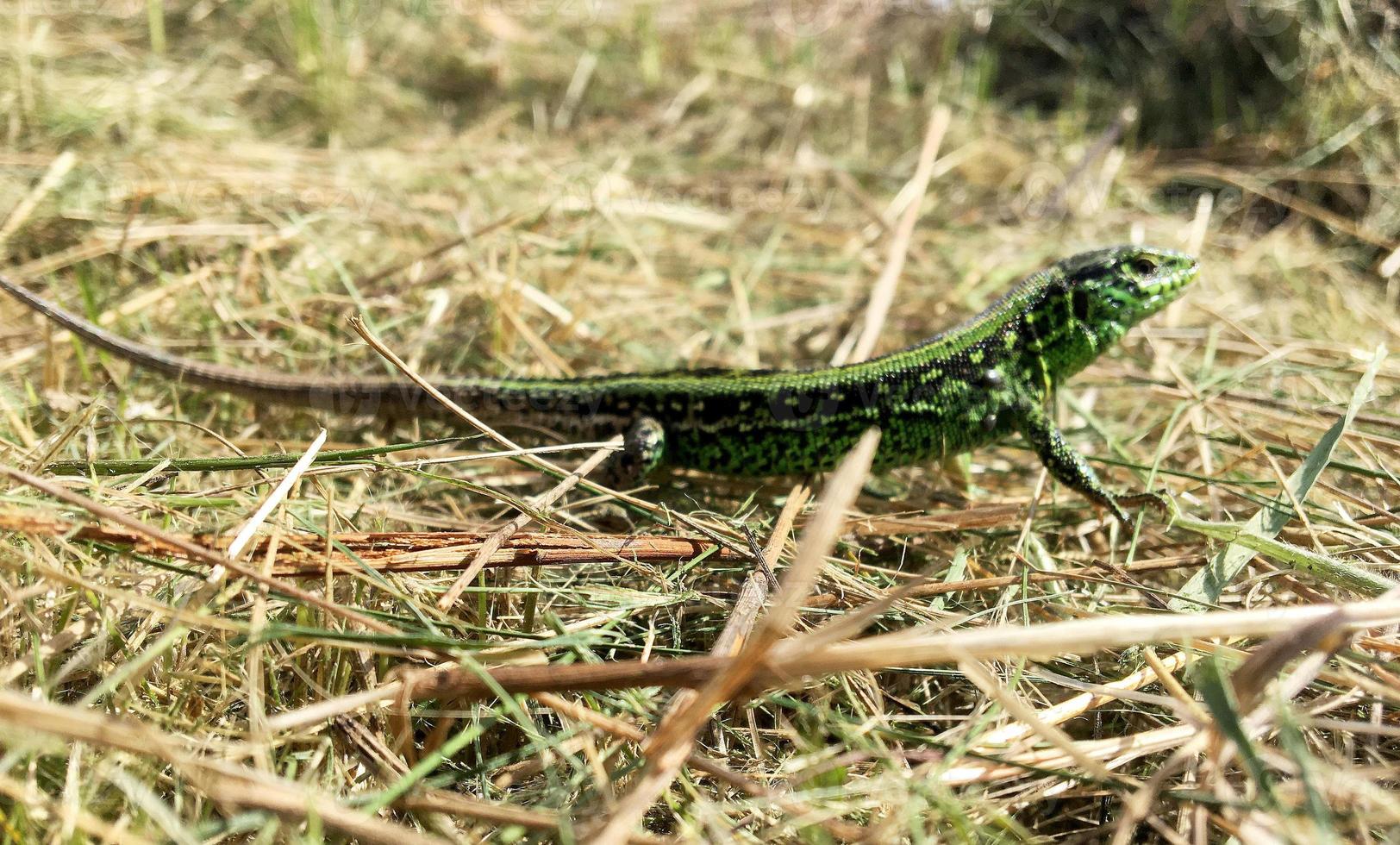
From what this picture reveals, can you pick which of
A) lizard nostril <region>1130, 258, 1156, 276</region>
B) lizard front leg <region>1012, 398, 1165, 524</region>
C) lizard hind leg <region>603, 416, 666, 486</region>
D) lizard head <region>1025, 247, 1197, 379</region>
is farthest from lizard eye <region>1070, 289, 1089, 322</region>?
lizard hind leg <region>603, 416, 666, 486</region>

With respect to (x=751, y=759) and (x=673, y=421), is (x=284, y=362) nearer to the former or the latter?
(x=673, y=421)

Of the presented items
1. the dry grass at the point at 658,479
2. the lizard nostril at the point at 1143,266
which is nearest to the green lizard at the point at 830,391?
the lizard nostril at the point at 1143,266

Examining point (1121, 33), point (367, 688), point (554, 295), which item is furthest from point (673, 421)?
point (1121, 33)

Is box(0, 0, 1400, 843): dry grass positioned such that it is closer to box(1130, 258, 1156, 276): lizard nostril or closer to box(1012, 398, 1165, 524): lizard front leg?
box(1012, 398, 1165, 524): lizard front leg

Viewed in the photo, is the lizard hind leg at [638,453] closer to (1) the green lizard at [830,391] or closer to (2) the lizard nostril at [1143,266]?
(1) the green lizard at [830,391]

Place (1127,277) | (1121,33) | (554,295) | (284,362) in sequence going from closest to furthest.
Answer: (1127,277), (284,362), (554,295), (1121,33)
